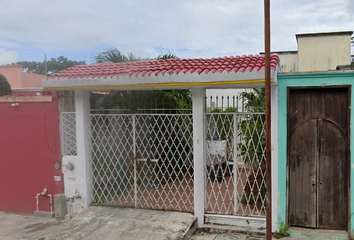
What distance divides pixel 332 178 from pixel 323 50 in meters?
9.38

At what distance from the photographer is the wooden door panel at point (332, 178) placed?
4848 mm

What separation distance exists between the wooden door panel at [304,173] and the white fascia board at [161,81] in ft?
3.96

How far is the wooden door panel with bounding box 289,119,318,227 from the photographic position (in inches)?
196

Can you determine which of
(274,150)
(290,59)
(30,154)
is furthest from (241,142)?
(290,59)

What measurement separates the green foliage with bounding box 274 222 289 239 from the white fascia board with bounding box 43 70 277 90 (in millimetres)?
2497

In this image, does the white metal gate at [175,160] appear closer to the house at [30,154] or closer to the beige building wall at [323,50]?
the house at [30,154]

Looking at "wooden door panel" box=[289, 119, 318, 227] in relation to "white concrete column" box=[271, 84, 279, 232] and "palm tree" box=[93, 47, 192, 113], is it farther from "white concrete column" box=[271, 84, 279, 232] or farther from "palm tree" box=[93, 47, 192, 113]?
"palm tree" box=[93, 47, 192, 113]

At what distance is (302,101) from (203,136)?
1.82 m

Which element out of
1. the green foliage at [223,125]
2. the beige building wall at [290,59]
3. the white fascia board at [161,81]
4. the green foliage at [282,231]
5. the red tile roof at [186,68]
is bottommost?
the green foliage at [282,231]

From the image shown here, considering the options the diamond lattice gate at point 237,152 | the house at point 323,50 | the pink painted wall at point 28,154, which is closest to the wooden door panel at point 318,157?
the diamond lattice gate at point 237,152

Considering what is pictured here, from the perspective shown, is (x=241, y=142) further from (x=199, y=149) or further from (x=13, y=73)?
(x=13, y=73)

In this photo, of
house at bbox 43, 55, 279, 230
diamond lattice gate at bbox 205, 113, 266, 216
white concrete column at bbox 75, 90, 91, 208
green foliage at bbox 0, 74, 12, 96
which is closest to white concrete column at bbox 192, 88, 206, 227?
house at bbox 43, 55, 279, 230

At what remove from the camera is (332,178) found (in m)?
4.90

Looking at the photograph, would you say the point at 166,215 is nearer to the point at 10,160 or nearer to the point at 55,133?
the point at 55,133
